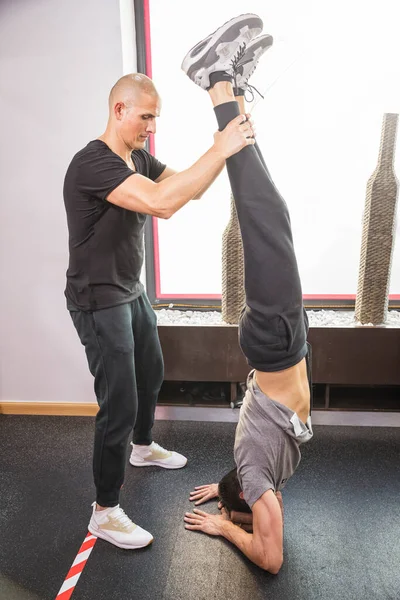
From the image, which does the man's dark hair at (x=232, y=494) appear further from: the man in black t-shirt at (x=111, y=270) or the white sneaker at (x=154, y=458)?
the white sneaker at (x=154, y=458)

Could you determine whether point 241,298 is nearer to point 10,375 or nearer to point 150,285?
point 150,285

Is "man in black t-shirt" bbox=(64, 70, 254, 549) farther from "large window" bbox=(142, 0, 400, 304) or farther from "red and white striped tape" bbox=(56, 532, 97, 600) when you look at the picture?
"large window" bbox=(142, 0, 400, 304)

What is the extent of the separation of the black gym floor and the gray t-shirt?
0.39 m

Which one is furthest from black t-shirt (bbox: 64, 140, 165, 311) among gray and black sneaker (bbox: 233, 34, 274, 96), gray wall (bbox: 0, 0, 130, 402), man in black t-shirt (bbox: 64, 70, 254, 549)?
gray wall (bbox: 0, 0, 130, 402)

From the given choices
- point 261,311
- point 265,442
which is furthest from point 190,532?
point 261,311

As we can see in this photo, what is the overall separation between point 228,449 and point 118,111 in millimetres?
1773

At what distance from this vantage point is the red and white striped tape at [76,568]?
64.1 inches

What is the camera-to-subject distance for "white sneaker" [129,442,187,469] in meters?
2.34

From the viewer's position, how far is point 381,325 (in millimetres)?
2555

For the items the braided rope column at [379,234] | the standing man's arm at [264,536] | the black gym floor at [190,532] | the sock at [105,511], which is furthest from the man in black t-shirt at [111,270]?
the braided rope column at [379,234]

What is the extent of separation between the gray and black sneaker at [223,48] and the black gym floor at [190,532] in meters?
1.74

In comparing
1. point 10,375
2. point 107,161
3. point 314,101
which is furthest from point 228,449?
point 314,101

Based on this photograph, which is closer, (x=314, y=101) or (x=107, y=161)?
(x=107, y=161)

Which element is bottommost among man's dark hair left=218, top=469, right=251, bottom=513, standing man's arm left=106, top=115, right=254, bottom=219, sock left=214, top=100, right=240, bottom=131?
man's dark hair left=218, top=469, right=251, bottom=513
